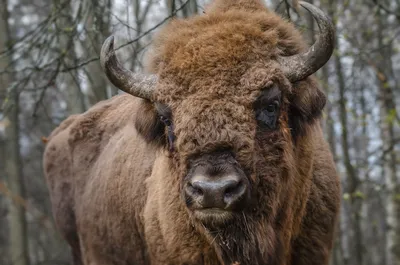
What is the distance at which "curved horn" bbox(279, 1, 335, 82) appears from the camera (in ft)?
14.0

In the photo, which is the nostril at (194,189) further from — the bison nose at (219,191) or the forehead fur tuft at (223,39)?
the forehead fur tuft at (223,39)

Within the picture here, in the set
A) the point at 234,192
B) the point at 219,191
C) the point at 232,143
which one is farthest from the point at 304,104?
A: the point at 219,191

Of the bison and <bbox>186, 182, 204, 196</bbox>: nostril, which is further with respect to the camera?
the bison

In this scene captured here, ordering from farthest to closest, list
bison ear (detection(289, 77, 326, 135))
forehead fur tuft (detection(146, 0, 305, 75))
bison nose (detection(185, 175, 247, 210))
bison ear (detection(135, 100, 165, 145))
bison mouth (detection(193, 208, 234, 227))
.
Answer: bison ear (detection(135, 100, 165, 145))
bison ear (detection(289, 77, 326, 135))
forehead fur tuft (detection(146, 0, 305, 75))
bison mouth (detection(193, 208, 234, 227))
bison nose (detection(185, 175, 247, 210))

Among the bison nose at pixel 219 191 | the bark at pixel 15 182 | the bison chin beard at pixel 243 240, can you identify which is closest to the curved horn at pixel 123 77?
the bison nose at pixel 219 191

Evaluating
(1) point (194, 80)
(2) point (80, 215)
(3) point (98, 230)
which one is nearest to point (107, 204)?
(3) point (98, 230)

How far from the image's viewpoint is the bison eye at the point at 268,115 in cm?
431

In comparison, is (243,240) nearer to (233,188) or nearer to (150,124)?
(233,188)

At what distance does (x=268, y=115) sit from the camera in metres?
4.34

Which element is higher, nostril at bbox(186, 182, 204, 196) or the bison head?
the bison head

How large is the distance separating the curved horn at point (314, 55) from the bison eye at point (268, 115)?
0.88ft

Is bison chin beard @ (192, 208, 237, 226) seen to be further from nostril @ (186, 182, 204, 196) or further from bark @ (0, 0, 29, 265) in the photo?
bark @ (0, 0, 29, 265)

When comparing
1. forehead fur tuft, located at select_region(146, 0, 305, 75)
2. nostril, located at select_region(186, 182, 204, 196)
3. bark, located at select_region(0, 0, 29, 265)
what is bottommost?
bark, located at select_region(0, 0, 29, 265)

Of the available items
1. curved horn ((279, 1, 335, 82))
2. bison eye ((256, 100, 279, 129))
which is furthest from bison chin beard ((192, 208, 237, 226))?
curved horn ((279, 1, 335, 82))
